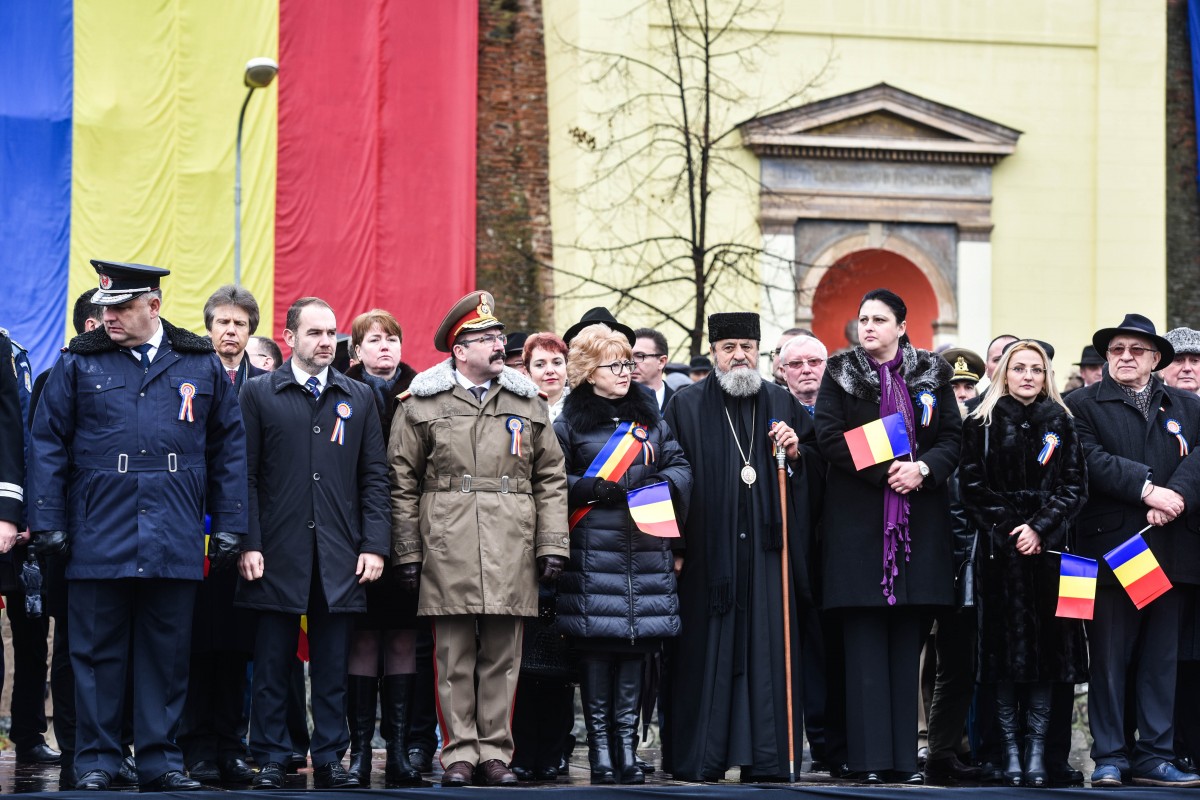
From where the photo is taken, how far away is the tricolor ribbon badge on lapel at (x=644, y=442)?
8.57 metres

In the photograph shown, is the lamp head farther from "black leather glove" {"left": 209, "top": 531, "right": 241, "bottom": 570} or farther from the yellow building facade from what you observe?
"black leather glove" {"left": 209, "top": 531, "right": 241, "bottom": 570}

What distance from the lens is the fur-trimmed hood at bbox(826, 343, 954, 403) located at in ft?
28.7

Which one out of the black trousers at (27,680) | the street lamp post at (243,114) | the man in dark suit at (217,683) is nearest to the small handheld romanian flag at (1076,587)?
the man in dark suit at (217,683)

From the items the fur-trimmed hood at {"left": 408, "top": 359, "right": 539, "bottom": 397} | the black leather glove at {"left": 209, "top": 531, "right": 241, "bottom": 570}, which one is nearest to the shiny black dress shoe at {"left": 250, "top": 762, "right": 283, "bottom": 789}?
the black leather glove at {"left": 209, "top": 531, "right": 241, "bottom": 570}

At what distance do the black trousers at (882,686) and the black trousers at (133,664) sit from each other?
316 cm

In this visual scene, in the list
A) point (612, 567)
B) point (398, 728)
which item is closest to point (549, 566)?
point (612, 567)

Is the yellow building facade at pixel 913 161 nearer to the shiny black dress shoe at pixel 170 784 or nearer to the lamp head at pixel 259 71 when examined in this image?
the lamp head at pixel 259 71

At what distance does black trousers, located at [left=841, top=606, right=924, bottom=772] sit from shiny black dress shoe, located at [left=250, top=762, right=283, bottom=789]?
2715 millimetres

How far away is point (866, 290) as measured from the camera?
23.2 m

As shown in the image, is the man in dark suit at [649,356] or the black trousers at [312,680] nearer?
the black trousers at [312,680]

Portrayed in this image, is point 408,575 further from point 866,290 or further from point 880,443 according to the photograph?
point 866,290

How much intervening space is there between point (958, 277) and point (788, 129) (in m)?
2.97

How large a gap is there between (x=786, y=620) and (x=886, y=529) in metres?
0.66

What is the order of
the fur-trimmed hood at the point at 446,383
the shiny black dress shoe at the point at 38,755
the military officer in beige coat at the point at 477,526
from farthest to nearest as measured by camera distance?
the shiny black dress shoe at the point at 38,755
the fur-trimmed hood at the point at 446,383
the military officer in beige coat at the point at 477,526
